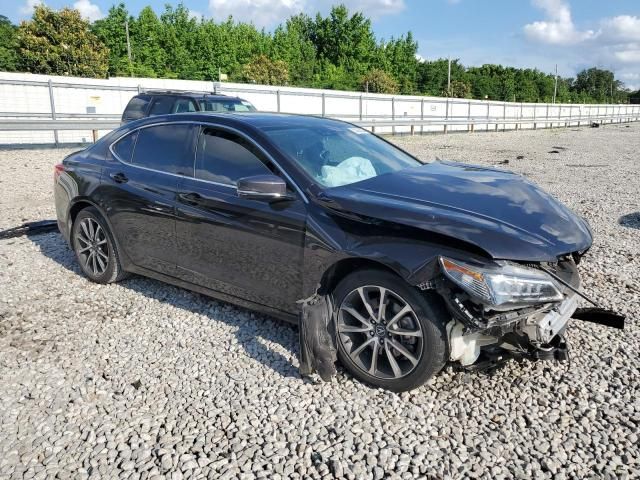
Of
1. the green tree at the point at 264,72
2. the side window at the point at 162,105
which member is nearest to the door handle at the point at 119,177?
the side window at the point at 162,105

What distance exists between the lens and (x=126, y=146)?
4.84 metres

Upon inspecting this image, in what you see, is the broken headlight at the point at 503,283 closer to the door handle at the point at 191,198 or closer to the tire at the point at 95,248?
the door handle at the point at 191,198

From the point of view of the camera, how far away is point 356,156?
13.5 ft

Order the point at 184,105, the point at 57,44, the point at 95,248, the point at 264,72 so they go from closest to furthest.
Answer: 1. the point at 95,248
2. the point at 184,105
3. the point at 57,44
4. the point at 264,72

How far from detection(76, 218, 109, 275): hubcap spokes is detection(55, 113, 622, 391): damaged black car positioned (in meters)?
0.20

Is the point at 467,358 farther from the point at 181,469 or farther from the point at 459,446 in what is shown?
the point at 181,469

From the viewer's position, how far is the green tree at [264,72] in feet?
146

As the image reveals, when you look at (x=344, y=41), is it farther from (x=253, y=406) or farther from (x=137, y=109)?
(x=253, y=406)

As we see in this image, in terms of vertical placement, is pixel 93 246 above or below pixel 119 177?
below

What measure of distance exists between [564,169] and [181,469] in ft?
46.7

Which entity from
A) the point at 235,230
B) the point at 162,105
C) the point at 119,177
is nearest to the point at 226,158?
the point at 235,230

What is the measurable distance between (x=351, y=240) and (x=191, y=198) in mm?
1508

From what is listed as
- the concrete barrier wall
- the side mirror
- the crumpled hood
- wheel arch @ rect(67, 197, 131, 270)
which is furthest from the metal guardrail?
the crumpled hood

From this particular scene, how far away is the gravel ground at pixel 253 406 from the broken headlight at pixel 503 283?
71cm
